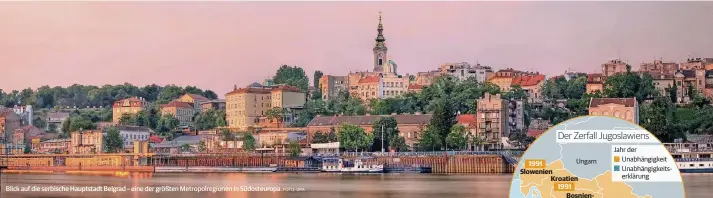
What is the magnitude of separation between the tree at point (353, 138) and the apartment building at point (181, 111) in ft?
75.8

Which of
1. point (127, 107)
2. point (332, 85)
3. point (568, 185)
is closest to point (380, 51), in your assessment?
point (332, 85)

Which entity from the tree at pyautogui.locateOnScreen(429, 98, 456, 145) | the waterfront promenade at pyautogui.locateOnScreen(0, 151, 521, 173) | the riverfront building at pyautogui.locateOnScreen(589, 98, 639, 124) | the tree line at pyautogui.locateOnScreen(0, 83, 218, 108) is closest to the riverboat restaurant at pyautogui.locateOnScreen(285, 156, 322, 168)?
the waterfront promenade at pyautogui.locateOnScreen(0, 151, 521, 173)

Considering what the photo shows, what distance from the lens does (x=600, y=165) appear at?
13461 millimetres

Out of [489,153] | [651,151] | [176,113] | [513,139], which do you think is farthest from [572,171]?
[176,113]

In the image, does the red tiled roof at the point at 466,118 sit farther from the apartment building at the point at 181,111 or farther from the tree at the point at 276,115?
the apartment building at the point at 181,111

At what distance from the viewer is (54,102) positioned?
82.6 m

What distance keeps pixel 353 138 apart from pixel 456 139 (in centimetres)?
488

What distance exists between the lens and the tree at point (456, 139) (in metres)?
42.5

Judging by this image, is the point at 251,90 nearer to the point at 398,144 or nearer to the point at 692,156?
the point at 398,144

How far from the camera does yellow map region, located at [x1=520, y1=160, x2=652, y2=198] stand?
44.3 ft

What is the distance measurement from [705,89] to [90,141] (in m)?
30.5

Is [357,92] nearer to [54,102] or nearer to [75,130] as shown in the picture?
[75,130]

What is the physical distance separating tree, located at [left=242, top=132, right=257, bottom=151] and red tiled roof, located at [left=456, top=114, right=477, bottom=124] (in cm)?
893

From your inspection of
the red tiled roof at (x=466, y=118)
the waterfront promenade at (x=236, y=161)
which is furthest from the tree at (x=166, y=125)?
the red tiled roof at (x=466, y=118)
